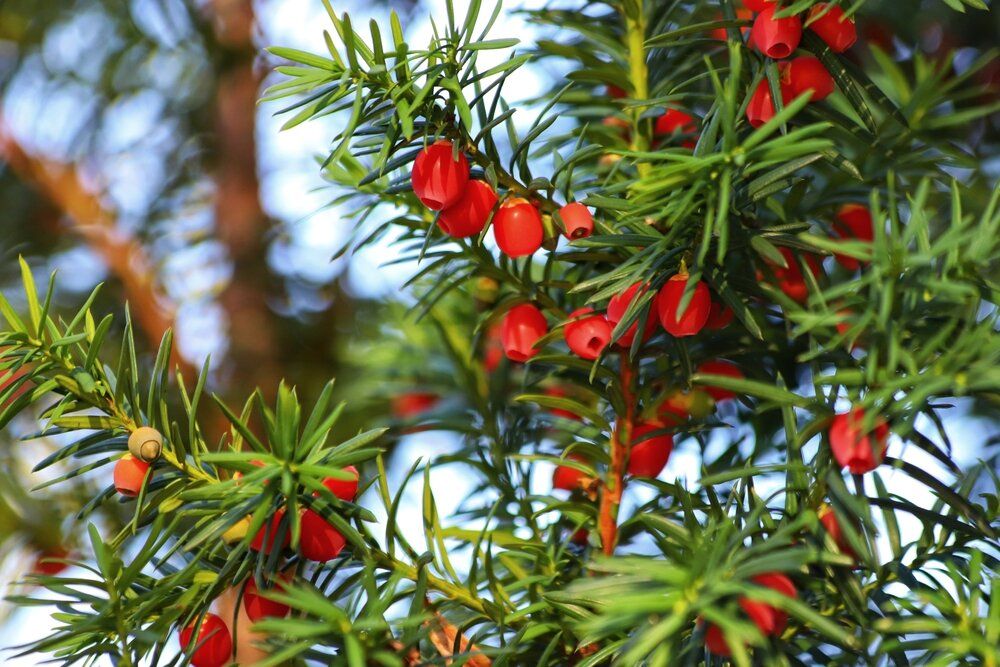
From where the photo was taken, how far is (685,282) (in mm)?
480

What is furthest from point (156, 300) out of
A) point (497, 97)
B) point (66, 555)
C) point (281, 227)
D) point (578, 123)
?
point (497, 97)

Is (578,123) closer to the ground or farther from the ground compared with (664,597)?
farther from the ground

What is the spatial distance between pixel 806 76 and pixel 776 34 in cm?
3

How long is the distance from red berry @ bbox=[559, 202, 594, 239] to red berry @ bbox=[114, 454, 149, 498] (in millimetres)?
266

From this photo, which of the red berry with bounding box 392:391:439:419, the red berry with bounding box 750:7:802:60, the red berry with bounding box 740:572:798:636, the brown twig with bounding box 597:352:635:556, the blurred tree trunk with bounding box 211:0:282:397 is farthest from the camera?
the blurred tree trunk with bounding box 211:0:282:397

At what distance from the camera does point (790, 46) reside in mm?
487

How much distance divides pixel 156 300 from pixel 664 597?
104cm

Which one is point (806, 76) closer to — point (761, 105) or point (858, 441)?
point (761, 105)

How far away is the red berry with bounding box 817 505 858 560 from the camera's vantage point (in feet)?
1.55

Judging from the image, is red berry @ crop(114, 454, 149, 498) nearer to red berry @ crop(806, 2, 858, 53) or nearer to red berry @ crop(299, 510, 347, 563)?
red berry @ crop(299, 510, 347, 563)

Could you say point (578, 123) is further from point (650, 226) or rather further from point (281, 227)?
point (281, 227)

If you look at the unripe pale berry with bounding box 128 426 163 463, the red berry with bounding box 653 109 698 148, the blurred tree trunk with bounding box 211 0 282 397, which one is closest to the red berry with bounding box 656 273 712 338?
the red berry with bounding box 653 109 698 148

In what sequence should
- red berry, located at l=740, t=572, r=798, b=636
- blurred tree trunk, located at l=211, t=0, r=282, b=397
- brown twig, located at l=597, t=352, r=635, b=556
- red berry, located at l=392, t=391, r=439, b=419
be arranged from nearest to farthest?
red berry, located at l=740, t=572, r=798, b=636 → brown twig, located at l=597, t=352, r=635, b=556 → red berry, located at l=392, t=391, r=439, b=419 → blurred tree trunk, located at l=211, t=0, r=282, b=397

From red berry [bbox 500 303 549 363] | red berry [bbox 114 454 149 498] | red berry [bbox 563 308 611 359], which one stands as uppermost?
red berry [bbox 500 303 549 363]
